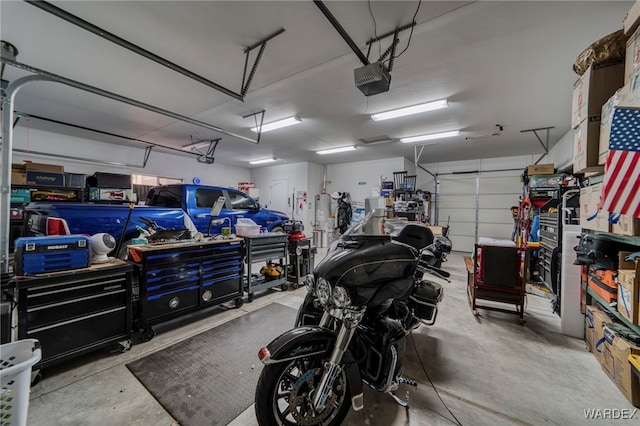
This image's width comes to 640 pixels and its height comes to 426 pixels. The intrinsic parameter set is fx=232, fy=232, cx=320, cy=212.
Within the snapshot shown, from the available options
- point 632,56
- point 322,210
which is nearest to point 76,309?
point 632,56

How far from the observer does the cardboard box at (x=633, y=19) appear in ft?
4.86

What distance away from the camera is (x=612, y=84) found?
5.89ft

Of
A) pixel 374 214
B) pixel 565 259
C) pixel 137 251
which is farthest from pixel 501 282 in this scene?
pixel 137 251

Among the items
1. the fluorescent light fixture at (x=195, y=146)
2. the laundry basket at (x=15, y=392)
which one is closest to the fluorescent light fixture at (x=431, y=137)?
the fluorescent light fixture at (x=195, y=146)

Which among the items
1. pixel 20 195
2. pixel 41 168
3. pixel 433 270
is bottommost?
pixel 433 270

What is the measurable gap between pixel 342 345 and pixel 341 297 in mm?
261

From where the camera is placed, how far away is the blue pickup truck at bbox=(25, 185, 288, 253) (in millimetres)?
2852

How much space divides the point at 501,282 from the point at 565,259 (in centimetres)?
68

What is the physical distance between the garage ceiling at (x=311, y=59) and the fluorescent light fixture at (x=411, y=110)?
0.55 feet

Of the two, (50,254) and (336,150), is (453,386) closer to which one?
(50,254)

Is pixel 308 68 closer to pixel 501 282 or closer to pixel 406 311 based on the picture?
pixel 406 311

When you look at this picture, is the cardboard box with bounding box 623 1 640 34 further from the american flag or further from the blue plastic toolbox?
the blue plastic toolbox

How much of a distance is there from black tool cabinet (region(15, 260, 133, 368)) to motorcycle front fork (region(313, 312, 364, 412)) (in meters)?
1.99

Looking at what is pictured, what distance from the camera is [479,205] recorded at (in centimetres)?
770
